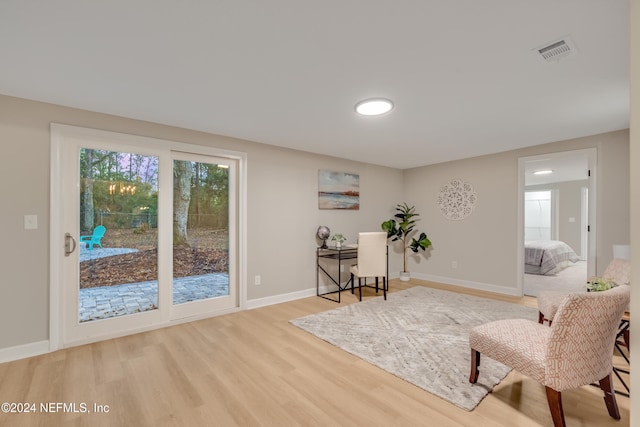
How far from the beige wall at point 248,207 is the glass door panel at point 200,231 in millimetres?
307

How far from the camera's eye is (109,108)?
2723mm

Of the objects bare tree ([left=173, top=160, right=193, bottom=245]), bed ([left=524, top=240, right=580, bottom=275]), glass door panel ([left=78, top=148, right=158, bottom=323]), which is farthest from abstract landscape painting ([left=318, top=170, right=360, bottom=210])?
bed ([left=524, top=240, right=580, bottom=275])

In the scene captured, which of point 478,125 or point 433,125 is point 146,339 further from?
point 478,125

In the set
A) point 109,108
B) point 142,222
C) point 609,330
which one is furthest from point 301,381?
point 109,108

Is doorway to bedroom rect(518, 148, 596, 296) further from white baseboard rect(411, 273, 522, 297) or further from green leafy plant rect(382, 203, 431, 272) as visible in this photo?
green leafy plant rect(382, 203, 431, 272)

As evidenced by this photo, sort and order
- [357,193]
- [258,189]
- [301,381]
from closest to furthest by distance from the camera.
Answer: [301,381], [258,189], [357,193]

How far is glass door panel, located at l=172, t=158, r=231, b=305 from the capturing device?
3.37 m

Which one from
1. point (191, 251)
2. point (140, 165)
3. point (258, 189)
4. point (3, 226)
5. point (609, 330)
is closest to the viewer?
point (609, 330)

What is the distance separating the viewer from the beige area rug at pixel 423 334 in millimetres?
2113

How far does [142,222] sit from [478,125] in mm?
3856

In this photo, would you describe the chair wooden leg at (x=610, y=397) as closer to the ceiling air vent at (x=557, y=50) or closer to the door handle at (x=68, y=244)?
the ceiling air vent at (x=557, y=50)

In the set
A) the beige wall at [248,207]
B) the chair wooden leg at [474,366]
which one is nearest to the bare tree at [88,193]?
the beige wall at [248,207]

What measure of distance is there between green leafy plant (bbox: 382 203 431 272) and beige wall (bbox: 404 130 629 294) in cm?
19

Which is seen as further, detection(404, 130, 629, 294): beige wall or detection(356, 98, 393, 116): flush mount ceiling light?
detection(404, 130, 629, 294): beige wall
